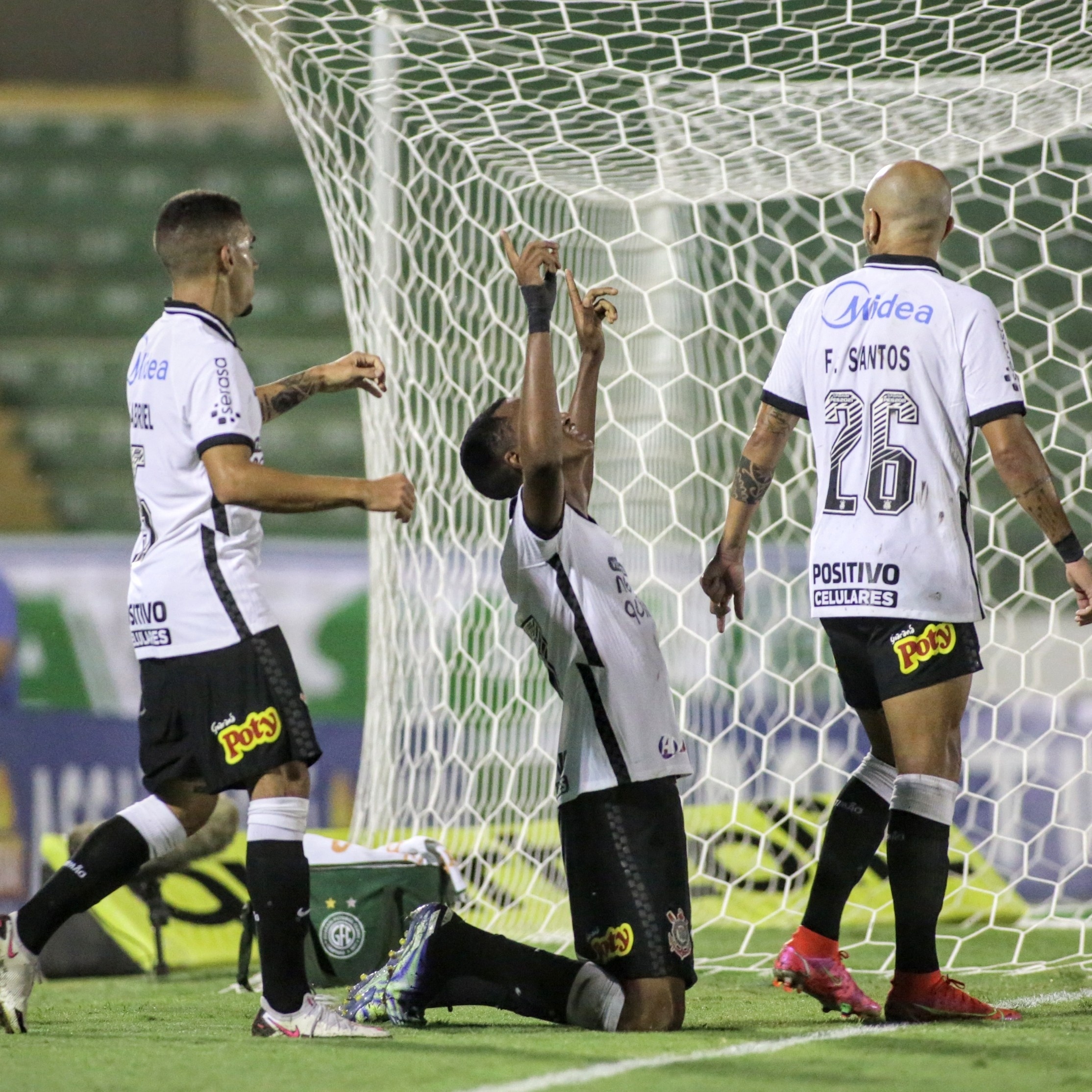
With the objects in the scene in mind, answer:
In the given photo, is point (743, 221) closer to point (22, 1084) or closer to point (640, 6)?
point (640, 6)

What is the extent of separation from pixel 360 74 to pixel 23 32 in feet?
35.6

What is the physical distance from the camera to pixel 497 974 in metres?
3.32

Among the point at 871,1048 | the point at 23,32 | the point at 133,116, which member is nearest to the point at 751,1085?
the point at 871,1048

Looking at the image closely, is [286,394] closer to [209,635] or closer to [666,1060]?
[209,635]

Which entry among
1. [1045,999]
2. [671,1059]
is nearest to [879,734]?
[1045,999]

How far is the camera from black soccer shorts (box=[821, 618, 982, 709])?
3230 millimetres

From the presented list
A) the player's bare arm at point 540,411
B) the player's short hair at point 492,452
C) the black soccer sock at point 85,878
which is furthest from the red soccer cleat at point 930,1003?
the black soccer sock at point 85,878

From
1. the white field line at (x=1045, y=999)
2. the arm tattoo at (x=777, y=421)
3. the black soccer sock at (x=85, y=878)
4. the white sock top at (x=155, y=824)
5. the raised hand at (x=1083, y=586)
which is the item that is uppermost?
the arm tattoo at (x=777, y=421)

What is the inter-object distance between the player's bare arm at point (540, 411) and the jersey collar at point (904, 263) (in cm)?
67

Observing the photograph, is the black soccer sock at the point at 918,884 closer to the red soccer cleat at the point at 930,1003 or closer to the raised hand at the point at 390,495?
the red soccer cleat at the point at 930,1003

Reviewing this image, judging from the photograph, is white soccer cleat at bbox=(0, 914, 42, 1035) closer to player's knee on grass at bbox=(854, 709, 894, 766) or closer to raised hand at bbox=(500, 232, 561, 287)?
raised hand at bbox=(500, 232, 561, 287)

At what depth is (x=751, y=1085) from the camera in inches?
98.7

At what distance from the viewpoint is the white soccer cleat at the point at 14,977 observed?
10.7 feet

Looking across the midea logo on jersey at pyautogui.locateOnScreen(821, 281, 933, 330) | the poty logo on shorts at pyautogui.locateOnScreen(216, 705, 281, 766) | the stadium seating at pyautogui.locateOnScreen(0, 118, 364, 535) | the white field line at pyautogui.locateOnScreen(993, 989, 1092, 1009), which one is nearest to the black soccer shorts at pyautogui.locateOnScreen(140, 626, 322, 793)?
the poty logo on shorts at pyautogui.locateOnScreen(216, 705, 281, 766)
